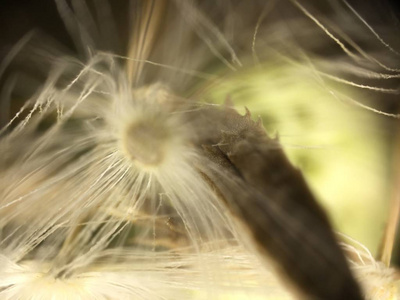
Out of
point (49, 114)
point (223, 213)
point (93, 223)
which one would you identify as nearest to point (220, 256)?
point (223, 213)

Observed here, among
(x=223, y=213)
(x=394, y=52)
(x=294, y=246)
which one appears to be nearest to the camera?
(x=294, y=246)

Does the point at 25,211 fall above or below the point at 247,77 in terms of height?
below

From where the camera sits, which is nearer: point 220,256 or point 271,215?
point 271,215

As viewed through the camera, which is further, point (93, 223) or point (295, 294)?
point (93, 223)

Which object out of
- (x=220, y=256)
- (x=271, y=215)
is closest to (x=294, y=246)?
(x=271, y=215)

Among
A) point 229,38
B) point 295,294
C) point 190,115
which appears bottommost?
point 295,294

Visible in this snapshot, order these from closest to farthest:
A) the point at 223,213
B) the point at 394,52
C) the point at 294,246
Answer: the point at 294,246
the point at 223,213
the point at 394,52

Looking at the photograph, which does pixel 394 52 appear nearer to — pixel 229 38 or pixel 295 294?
pixel 229 38

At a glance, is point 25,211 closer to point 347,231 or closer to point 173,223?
point 173,223

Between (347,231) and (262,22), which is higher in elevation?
(262,22)
